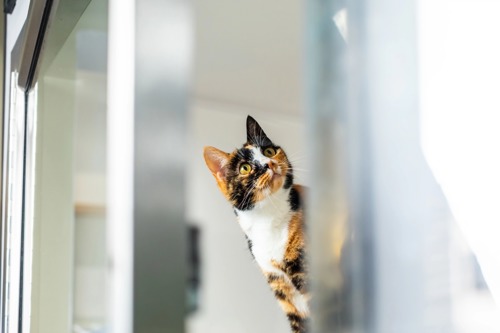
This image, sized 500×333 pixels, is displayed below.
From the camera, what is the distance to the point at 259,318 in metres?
1.09

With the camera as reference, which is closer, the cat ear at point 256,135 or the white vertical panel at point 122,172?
the white vertical panel at point 122,172

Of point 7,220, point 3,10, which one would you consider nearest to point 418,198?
point 7,220

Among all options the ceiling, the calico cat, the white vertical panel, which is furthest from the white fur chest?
the white vertical panel

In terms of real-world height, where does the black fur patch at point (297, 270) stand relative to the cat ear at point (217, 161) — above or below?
below

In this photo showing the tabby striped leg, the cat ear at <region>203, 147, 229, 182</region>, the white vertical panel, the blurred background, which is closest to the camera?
the blurred background

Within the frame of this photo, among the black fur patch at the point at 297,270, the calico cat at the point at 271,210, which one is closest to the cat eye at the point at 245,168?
the calico cat at the point at 271,210

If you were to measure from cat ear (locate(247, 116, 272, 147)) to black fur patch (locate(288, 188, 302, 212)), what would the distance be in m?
0.08

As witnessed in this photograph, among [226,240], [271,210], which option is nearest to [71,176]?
[226,240]

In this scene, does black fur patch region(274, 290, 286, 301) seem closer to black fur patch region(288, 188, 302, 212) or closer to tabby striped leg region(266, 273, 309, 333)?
tabby striped leg region(266, 273, 309, 333)

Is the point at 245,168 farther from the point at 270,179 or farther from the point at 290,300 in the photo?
the point at 290,300

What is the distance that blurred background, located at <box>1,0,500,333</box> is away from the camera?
0.46 metres

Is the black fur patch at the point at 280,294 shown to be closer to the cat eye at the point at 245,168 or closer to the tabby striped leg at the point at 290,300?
the tabby striped leg at the point at 290,300

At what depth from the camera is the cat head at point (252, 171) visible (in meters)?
1.05

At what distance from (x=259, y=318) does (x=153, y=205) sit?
16.0 inches
